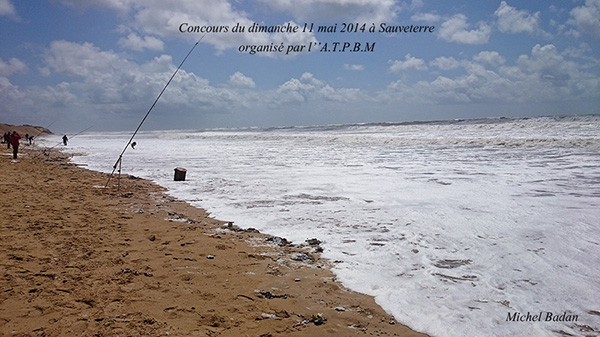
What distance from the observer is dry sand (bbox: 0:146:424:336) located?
8.86 ft

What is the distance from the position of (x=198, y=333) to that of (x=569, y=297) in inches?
122

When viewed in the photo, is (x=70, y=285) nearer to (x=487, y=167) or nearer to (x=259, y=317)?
(x=259, y=317)

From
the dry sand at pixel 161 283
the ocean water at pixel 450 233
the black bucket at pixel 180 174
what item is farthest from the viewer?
the black bucket at pixel 180 174

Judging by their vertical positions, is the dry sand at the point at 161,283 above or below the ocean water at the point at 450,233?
below

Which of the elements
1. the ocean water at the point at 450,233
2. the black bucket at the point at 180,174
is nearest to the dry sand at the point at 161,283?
the ocean water at the point at 450,233

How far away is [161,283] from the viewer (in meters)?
3.41
